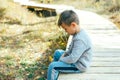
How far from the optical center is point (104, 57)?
5637 mm

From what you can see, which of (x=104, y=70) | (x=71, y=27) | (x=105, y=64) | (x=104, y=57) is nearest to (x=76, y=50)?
(x=71, y=27)

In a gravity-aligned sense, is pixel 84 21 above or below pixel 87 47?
below

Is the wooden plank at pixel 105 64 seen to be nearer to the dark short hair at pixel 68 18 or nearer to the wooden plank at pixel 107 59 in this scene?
the wooden plank at pixel 107 59

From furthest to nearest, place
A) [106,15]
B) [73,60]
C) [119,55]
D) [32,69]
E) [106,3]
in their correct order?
[106,3] → [106,15] → [32,69] → [119,55] → [73,60]

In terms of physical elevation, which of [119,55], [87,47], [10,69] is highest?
[87,47]

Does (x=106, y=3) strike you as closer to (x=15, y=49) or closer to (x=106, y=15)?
(x=106, y=15)

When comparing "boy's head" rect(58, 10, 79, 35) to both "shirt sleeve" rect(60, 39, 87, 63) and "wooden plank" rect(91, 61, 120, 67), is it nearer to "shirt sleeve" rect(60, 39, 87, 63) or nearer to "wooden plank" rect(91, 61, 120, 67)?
"shirt sleeve" rect(60, 39, 87, 63)

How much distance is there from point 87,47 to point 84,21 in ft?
19.2

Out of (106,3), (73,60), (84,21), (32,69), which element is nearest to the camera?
(73,60)

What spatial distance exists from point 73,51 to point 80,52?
9 cm

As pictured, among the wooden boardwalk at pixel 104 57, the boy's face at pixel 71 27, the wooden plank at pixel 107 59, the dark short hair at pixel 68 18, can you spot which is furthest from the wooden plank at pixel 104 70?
the dark short hair at pixel 68 18

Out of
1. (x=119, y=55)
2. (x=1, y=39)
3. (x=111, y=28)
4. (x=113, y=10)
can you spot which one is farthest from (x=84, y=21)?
(x=119, y=55)

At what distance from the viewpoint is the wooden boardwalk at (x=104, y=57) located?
15.1 ft

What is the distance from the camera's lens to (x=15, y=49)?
328 inches
